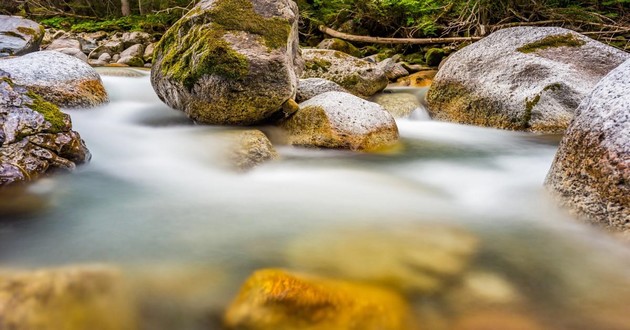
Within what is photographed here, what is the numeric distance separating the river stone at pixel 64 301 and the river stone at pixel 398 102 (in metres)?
6.25

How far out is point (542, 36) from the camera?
7.01 m

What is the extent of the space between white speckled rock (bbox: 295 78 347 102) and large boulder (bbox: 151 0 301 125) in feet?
3.76

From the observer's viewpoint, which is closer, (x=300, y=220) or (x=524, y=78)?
(x=300, y=220)

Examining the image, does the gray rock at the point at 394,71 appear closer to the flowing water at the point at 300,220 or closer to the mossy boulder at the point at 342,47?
the mossy boulder at the point at 342,47

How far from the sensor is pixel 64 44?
1528cm

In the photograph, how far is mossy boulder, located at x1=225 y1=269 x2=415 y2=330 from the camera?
1.94 m

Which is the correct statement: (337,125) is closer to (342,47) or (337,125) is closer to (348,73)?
(348,73)

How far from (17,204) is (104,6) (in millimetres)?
23435

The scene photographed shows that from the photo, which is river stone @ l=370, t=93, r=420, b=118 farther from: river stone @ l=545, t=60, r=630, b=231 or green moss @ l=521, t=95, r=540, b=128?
river stone @ l=545, t=60, r=630, b=231

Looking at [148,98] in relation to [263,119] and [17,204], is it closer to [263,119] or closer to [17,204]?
[263,119]

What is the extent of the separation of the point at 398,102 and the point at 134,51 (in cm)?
1075

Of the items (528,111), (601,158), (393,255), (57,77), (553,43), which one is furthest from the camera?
(553,43)

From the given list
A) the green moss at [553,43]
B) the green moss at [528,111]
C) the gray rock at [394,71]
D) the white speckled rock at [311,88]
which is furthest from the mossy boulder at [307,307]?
the gray rock at [394,71]

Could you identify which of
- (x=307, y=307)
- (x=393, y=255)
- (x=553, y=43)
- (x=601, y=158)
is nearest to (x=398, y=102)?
(x=553, y=43)
